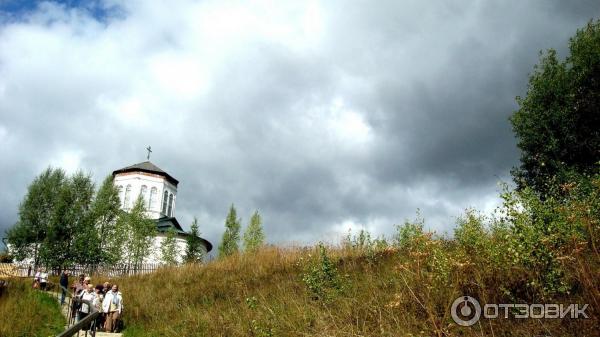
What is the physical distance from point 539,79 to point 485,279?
1557cm

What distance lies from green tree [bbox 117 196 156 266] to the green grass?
55.2ft

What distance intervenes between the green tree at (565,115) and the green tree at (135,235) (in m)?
32.8

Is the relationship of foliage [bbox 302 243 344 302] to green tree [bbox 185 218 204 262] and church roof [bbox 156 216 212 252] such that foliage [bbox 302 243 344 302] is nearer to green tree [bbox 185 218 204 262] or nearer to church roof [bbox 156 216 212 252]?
green tree [bbox 185 218 204 262]

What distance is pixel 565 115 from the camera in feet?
57.7

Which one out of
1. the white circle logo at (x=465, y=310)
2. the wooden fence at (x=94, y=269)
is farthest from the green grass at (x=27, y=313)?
the white circle logo at (x=465, y=310)

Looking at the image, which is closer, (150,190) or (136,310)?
(136,310)

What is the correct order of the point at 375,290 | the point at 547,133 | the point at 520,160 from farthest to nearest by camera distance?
the point at 520,160 < the point at 547,133 < the point at 375,290

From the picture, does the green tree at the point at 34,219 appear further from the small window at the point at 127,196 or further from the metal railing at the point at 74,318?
the metal railing at the point at 74,318

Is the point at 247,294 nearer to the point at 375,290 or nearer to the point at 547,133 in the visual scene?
the point at 375,290

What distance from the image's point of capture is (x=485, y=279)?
661 cm

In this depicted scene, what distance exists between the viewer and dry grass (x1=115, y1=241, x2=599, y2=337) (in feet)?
19.7

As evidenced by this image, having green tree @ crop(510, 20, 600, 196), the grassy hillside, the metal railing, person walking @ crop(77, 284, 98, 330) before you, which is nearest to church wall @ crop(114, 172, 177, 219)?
the metal railing

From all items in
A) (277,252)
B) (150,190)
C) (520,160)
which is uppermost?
(150,190)

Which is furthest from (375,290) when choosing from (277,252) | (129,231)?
(129,231)
